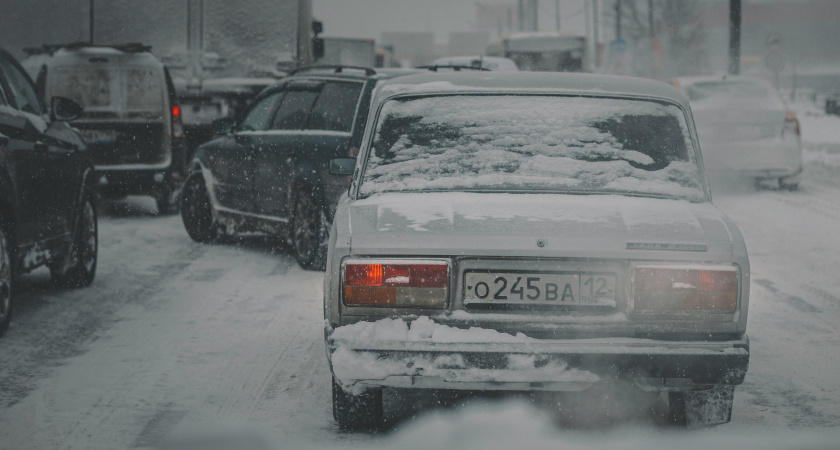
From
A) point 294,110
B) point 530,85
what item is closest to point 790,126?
point 294,110

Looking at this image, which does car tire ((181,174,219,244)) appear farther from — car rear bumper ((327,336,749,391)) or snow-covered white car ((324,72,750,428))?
car rear bumper ((327,336,749,391))

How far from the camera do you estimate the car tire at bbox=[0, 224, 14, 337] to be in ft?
22.6

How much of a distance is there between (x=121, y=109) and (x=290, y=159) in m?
4.28

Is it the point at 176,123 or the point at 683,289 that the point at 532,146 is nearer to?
the point at 683,289

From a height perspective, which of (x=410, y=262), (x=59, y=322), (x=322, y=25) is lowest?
(x=59, y=322)

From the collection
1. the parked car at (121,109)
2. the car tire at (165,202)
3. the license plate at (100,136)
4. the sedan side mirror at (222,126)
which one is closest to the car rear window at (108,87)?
the parked car at (121,109)

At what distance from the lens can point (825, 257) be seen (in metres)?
9.97

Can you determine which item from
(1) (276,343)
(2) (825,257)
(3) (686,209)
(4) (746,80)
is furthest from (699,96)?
(3) (686,209)

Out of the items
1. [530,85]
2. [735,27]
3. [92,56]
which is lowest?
[530,85]

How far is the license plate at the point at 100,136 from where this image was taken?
512 inches

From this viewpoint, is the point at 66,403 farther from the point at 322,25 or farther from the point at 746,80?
the point at 322,25

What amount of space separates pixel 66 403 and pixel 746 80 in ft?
43.4

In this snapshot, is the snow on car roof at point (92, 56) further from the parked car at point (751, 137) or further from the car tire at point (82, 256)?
the parked car at point (751, 137)

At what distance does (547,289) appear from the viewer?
4.40 meters
